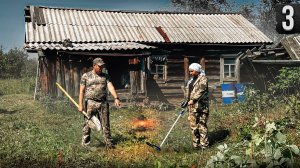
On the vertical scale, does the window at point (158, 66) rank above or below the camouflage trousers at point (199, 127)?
above

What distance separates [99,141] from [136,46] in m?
7.65

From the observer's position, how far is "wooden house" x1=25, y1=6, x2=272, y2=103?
15.0m

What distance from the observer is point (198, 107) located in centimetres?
742

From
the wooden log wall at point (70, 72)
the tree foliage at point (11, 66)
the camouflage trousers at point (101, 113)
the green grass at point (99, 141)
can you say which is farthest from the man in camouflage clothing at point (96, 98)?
the tree foliage at point (11, 66)

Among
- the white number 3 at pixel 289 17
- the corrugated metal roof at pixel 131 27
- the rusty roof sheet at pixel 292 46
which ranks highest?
the corrugated metal roof at pixel 131 27

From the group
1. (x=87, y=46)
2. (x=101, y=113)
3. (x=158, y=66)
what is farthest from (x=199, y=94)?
(x=158, y=66)

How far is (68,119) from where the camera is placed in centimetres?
1161

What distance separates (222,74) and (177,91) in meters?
2.46

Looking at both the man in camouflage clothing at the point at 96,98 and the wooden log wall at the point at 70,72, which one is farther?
the wooden log wall at the point at 70,72

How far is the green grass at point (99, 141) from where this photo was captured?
20.5ft

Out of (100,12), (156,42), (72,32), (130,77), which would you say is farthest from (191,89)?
(100,12)

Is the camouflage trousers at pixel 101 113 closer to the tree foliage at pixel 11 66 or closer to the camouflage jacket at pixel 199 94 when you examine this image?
the camouflage jacket at pixel 199 94

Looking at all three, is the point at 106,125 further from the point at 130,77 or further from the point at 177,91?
the point at 177,91

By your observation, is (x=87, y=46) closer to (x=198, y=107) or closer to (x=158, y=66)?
(x=158, y=66)
